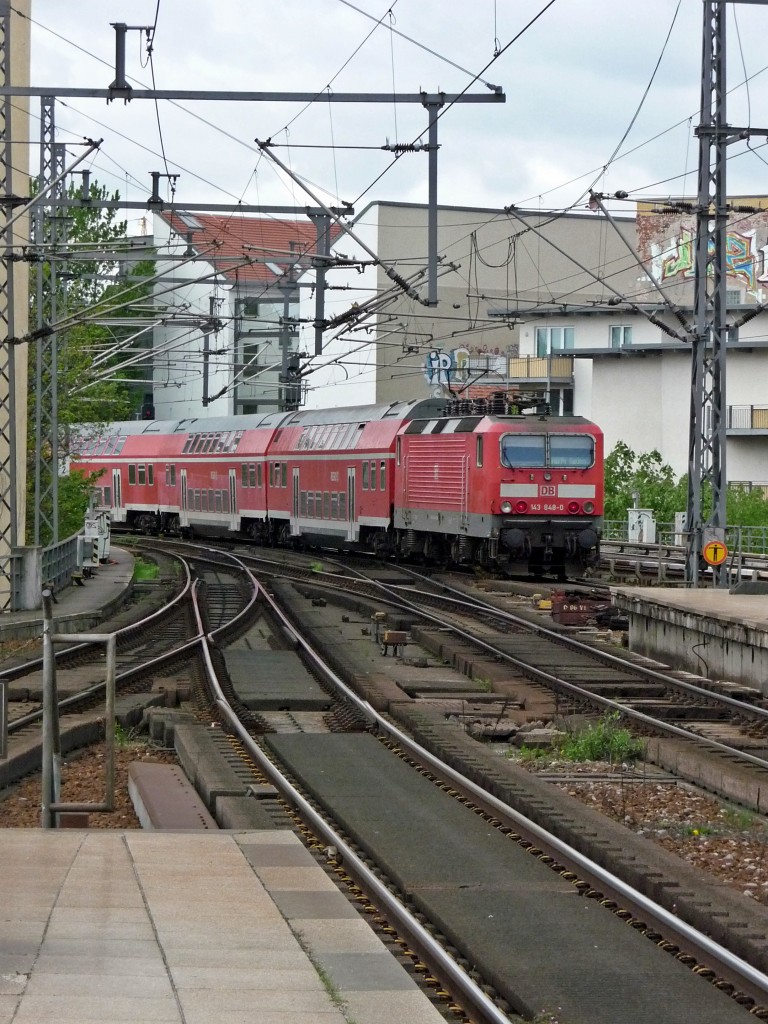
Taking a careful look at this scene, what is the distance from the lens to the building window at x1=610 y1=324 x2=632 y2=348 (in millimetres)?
63250

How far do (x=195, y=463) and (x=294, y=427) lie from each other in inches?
306

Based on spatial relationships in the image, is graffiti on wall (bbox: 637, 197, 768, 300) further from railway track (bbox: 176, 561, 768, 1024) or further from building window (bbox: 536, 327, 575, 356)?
railway track (bbox: 176, 561, 768, 1024)

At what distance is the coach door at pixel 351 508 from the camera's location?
124 feet

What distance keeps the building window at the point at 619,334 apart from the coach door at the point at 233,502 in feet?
71.3

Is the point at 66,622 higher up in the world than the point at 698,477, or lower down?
lower down

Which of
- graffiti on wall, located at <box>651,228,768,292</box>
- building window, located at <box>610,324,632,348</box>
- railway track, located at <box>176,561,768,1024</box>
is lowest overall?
railway track, located at <box>176,561,768,1024</box>

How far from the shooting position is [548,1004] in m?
6.16

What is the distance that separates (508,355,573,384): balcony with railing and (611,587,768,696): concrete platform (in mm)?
41901

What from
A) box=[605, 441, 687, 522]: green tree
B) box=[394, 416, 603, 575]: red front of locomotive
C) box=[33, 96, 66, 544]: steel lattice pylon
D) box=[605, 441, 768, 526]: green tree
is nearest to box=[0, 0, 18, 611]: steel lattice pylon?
box=[33, 96, 66, 544]: steel lattice pylon

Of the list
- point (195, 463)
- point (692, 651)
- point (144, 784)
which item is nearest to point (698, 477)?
point (692, 651)

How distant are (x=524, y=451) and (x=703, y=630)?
1225 cm

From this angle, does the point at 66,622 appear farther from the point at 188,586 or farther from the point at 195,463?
the point at 195,463

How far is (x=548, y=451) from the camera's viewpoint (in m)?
30.7

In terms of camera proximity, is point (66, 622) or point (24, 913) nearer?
point (24, 913)
